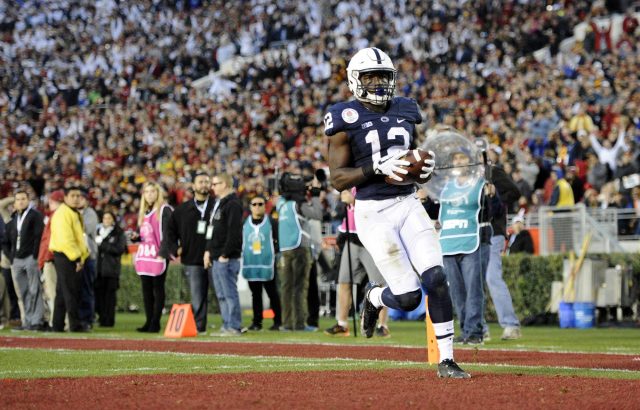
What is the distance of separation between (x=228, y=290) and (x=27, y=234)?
3169 mm

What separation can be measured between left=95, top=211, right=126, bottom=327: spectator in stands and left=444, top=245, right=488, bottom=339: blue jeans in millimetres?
6482

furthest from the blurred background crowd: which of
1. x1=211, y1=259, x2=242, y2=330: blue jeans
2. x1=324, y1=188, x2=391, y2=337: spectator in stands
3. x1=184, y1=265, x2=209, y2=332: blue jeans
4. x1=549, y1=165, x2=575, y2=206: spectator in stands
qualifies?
x1=324, y1=188, x2=391, y2=337: spectator in stands

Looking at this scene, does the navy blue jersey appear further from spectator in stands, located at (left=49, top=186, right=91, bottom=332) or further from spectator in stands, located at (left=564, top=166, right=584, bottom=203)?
spectator in stands, located at (left=564, top=166, right=584, bottom=203)

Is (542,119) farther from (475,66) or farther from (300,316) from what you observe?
(300,316)

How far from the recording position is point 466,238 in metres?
11.8

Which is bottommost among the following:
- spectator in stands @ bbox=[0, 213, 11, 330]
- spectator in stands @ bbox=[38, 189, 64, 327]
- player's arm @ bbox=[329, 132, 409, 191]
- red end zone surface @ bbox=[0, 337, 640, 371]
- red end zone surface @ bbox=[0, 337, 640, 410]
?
red end zone surface @ bbox=[0, 337, 640, 371]

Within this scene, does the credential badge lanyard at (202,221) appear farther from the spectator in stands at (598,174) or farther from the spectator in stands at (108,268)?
the spectator in stands at (598,174)

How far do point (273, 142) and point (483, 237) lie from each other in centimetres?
1660

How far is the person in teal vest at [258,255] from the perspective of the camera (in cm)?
1591

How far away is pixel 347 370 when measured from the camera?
8023mm

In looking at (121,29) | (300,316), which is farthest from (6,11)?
(300,316)

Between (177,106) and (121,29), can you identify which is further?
(121,29)

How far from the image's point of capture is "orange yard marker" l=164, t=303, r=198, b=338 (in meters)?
13.8

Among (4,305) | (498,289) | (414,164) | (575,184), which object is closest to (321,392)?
(414,164)
